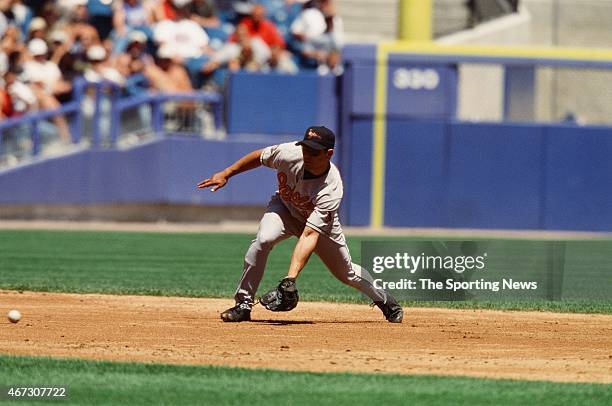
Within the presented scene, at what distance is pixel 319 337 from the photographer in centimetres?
941

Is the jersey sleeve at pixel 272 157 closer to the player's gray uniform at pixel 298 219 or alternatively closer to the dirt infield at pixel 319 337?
the player's gray uniform at pixel 298 219

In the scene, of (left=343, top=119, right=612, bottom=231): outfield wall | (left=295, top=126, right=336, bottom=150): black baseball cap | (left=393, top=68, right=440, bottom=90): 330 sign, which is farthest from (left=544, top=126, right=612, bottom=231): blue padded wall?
(left=295, top=126, right=336, bottom=150): black baseball cap

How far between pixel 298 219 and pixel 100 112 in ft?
34.8

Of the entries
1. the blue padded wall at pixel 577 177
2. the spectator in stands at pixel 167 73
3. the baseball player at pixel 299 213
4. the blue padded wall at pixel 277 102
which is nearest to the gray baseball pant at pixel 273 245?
the baseball player at pixel 299 213

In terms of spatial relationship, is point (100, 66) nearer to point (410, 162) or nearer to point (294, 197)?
point (410, 162)

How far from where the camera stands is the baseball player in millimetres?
9406

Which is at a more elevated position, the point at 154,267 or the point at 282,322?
the point at 282,322

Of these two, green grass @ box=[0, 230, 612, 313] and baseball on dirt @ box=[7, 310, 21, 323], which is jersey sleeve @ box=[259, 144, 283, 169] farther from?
green grass @ box=[0, 230, 612, 313]

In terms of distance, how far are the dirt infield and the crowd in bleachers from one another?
29.0 ft

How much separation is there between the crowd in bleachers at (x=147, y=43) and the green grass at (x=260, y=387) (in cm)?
1259

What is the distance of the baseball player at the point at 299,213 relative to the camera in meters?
9.41

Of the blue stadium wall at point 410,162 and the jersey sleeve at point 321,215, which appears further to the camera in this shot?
the blue stadium wall at point 410,162

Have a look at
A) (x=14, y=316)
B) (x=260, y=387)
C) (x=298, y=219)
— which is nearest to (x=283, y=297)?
(x=298, y=219)

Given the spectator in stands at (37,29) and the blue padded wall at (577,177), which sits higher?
the spectator in stands at (37,29)
